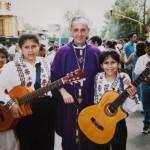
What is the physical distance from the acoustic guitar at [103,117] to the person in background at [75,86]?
6.9 inches

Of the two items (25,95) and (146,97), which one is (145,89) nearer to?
(146,97)

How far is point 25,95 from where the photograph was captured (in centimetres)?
456

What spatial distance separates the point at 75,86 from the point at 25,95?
0.59 metres

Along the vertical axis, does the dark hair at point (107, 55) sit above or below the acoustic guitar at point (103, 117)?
above

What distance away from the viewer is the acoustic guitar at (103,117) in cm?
447

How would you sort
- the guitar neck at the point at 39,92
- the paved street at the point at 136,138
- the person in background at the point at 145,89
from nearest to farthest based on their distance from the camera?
1. the guitar neck at the point at 39,92
2. the paved street at the point at 136,138
3. the person in background at the point at 145,89

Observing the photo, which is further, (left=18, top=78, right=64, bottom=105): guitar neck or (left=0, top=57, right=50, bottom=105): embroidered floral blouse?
(left=0, top=57, right=50, bottom=105): embroidered floral blouse

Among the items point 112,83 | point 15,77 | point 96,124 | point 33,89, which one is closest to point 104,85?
point 112,83

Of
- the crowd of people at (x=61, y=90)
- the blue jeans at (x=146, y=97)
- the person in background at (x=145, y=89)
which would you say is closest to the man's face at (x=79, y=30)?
the crowd of people at (x=61, y=90)

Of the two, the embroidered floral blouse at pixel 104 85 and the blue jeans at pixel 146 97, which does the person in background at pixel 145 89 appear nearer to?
the blue jeans at pixel 146 97

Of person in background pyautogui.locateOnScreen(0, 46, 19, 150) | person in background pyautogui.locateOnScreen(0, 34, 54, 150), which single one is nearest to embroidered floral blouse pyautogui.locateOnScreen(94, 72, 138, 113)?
person in background pyautogui.locateOnScreen(0, 34, 54, 150)

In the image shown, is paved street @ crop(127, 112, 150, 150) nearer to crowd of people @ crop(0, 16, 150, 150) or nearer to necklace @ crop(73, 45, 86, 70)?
crowd of people @ crop(0, 16, 150, 150)

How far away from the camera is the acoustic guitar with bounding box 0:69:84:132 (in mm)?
4301

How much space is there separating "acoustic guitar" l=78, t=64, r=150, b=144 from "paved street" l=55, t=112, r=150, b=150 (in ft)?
6.87
